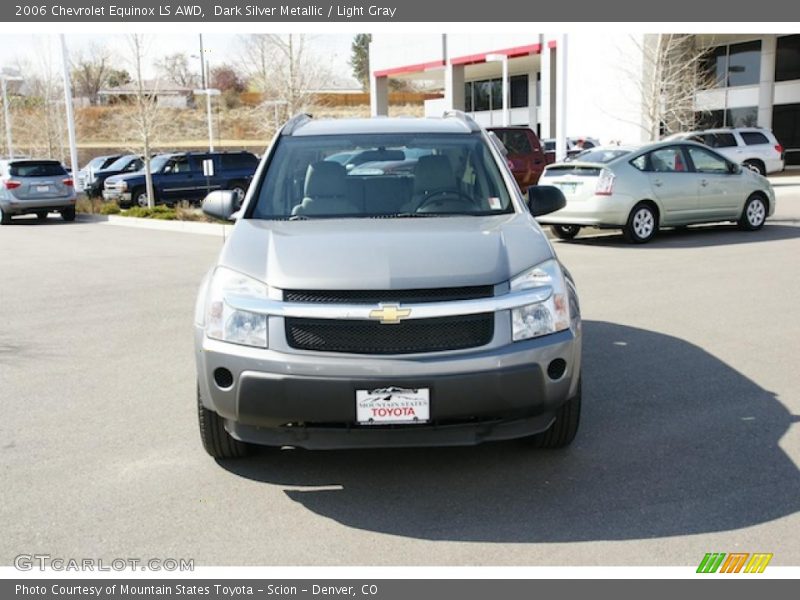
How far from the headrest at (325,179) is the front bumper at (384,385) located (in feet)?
5.13

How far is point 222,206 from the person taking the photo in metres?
5.80

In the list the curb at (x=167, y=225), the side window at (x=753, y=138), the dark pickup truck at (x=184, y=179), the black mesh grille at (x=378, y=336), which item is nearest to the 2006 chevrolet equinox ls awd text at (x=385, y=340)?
the black mesh grille at (x=378, y=336)

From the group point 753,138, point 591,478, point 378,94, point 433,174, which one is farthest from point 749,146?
point 591,478

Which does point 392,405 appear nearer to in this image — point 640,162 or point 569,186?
point 569,186

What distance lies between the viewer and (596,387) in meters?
5.96

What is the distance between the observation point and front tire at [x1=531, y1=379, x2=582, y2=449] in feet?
15.0

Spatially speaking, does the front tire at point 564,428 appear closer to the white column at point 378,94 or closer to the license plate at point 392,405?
the license plate at point 392,405

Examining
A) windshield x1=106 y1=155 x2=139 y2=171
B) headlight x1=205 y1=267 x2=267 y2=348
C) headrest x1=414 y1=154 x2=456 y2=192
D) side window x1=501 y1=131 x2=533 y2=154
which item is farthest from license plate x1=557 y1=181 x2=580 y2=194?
windshield x1=106 y1=155 x2=139 y2=171

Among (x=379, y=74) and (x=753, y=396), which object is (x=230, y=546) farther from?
(x=379, y=74)

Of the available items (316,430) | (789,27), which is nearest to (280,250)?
(316,430)

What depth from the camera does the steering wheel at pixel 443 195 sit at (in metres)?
5.27

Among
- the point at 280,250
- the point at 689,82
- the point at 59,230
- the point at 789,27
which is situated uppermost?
the point at 789,27

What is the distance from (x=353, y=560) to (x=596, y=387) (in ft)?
9.45

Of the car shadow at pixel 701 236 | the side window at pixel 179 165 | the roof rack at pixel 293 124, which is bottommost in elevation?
the car shadow at pixel 701 236
